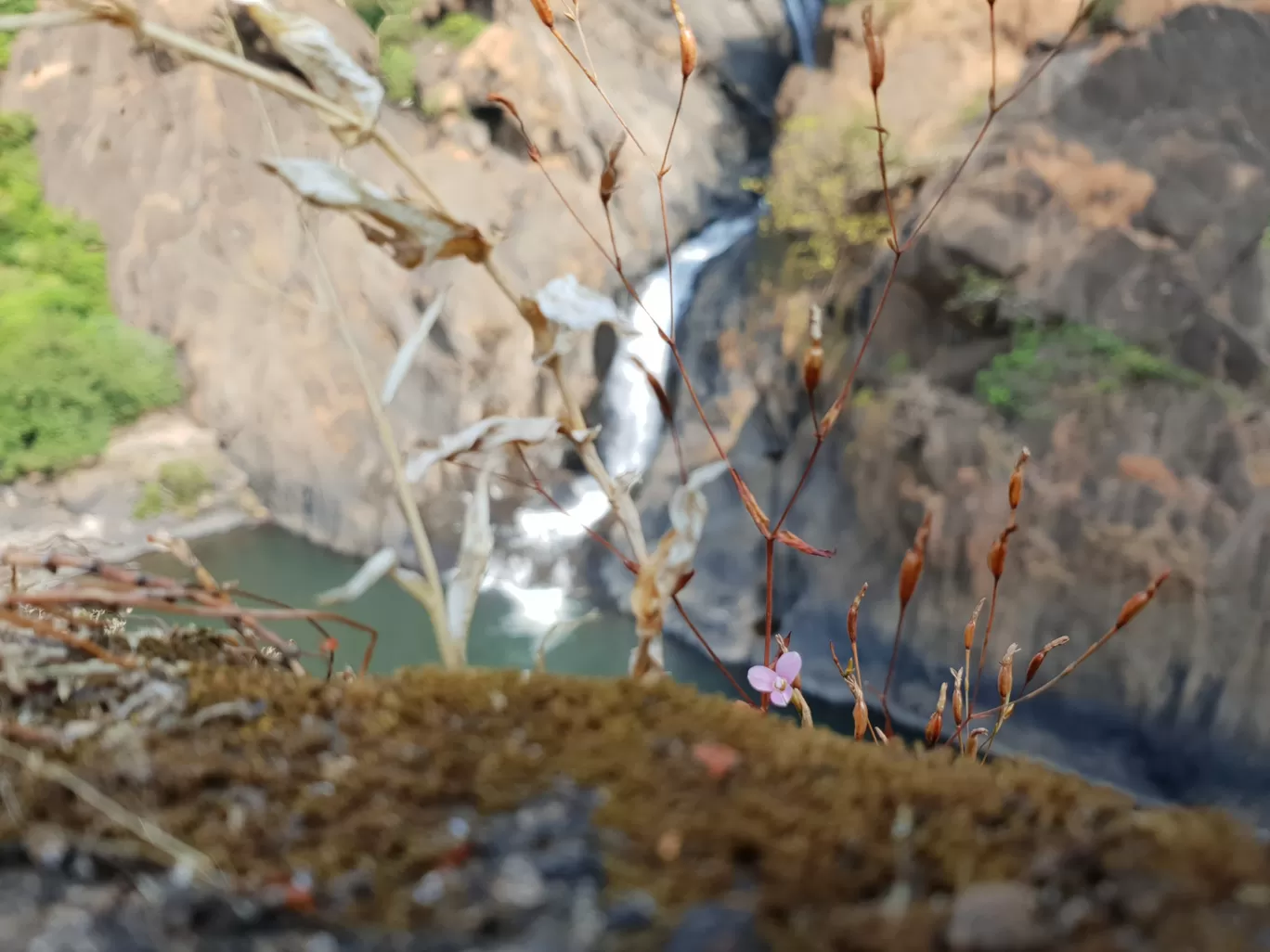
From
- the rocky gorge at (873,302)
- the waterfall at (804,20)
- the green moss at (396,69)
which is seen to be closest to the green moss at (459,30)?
the rocky gorge at (873,302)

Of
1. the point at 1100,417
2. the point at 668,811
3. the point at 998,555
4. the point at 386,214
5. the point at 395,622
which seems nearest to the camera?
the point at 668,811

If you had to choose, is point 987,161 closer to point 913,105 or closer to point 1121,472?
point 913,105

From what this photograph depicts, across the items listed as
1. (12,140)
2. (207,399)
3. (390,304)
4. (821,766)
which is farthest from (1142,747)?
(12,140)

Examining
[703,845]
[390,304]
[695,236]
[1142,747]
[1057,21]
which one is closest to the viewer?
[703,845]

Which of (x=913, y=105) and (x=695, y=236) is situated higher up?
(x=913, y=105)

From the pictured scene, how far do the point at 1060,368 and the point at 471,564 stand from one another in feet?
11.5

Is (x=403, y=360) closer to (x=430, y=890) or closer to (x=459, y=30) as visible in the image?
(x=430, y=890)

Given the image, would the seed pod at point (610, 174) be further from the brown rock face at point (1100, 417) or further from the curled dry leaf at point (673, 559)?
the brown rock face at point (1100, 417)

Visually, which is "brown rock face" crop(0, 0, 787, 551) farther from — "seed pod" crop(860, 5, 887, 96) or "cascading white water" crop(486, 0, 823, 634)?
"seed pod" crop(860, 5, 887, 96)

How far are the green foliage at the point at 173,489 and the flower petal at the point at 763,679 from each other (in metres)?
5.78

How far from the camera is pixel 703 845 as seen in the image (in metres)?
0.37

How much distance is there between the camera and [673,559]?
1.82ft

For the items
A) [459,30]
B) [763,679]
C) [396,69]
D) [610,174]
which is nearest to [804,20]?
[459,30]

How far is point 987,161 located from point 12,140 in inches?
287
